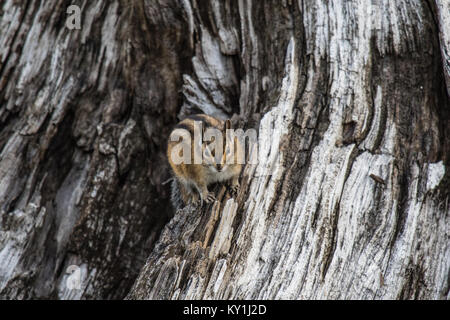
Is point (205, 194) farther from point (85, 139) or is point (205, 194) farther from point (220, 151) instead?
point (85, 139)

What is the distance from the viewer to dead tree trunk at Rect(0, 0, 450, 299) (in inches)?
163

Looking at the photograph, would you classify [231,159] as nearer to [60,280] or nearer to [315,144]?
[315,144]

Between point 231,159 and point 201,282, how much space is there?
3.93 feet

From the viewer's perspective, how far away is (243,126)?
516cm

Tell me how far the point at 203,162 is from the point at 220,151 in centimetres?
31

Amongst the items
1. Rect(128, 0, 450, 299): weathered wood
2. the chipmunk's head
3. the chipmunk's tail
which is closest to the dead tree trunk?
Rect(128, 0, 450, 299): weathered wood

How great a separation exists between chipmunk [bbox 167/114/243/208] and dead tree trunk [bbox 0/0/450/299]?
18 cm

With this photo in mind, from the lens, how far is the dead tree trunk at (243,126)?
163 inches

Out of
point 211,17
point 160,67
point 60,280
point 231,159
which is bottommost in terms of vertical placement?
point 60,280

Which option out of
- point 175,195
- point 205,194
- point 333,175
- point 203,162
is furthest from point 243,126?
point 175,195

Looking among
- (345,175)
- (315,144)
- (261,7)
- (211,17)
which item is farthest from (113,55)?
(345,175)

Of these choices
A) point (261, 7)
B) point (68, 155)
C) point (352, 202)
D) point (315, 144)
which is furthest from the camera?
point (68, 155)

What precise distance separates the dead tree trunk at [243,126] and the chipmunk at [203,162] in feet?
0.60

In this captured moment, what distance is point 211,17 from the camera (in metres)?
5.78
